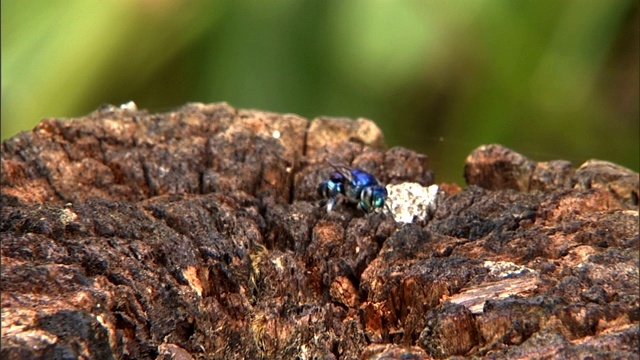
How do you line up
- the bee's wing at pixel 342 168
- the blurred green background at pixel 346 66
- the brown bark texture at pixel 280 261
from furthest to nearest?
the blurred green background at pixel 346 66
the bee's wing at pixel 342 168
the brown bark texture at pixel 280 261

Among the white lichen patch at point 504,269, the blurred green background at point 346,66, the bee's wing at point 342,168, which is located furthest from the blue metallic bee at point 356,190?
the blurred green background at point 346,66

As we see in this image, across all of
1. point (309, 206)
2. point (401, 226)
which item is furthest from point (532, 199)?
point (309, 206)

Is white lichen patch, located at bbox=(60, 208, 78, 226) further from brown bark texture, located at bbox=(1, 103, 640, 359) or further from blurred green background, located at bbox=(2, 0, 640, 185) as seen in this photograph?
blurred green background, located at bbox=(2, 0, 640, 185)

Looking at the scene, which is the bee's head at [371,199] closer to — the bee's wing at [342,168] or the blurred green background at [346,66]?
the bee's wing at [342,168]

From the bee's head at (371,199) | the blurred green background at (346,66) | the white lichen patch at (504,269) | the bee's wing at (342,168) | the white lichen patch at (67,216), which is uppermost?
the blurred green background at (346,66)

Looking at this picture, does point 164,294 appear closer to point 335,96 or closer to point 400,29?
point 400,29

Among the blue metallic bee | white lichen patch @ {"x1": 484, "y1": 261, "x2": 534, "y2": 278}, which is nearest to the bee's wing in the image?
the blue metallic bee

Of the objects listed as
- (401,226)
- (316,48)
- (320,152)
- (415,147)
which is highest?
(316,48)
